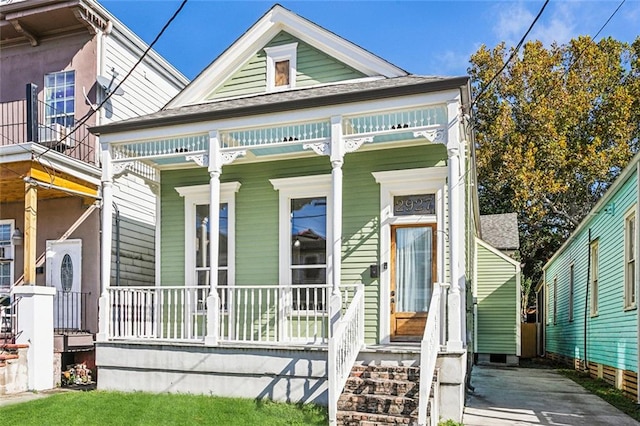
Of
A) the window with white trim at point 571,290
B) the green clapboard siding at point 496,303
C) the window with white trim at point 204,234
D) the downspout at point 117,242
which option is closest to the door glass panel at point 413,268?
the window with white trim at point 204,234

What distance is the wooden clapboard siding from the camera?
1198cm

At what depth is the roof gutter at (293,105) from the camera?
7.55 metres

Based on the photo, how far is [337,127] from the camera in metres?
8.12

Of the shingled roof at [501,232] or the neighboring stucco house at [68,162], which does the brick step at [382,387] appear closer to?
the neighboring stucco house at [68,162]

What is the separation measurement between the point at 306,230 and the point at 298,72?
3.01m

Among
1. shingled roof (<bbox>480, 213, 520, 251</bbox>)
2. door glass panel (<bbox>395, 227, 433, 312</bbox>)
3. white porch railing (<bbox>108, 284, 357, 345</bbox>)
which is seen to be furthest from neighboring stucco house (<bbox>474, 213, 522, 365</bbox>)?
white porch railing (<bbox>108, 284, 357, 345</bbox>)

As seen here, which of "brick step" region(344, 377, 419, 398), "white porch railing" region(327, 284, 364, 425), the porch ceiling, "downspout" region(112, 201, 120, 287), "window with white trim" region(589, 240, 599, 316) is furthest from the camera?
"window with white trim" region(589, 240, 599, 316)

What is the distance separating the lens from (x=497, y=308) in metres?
17.2

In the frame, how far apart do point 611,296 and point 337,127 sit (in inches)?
259

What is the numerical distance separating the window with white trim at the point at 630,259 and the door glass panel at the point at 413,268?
3411 millimetres

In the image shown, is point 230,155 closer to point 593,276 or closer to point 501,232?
point 593,276

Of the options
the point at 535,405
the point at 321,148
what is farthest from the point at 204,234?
the point at 535,405

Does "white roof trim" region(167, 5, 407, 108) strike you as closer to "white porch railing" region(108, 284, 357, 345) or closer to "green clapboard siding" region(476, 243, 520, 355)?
"white porch railing" region(108, 284, 357, 345)

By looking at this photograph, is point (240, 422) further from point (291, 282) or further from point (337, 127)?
point (337, 127)
